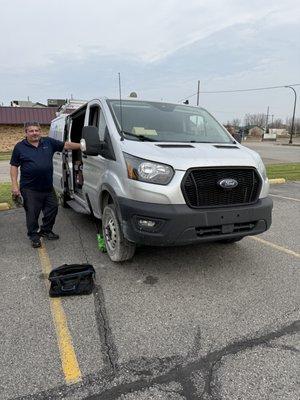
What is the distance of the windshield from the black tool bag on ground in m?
1.67

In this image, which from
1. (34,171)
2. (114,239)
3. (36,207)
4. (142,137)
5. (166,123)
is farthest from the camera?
(36,207)

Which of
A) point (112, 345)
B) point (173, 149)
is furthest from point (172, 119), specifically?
point (112, 345)

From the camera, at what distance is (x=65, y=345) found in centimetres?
312

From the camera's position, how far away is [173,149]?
4.32 m

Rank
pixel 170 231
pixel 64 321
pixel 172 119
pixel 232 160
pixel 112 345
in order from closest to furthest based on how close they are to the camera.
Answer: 1. pixel 112 345
2. pixel 64 321
3. pixel 170 231
4. pixel 232 160
5. pixel 172 119

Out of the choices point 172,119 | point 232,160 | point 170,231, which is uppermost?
point 172,119

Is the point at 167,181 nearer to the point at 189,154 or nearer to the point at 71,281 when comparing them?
the point at 189,154

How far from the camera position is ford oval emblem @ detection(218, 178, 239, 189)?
4.12 meters

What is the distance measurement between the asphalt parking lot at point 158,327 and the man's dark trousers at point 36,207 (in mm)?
425


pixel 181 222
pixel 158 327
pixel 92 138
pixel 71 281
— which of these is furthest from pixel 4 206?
pixel 158 327

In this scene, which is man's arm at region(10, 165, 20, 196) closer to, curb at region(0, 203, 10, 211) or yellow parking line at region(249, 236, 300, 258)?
curb at region(0, 203, 10, 211)

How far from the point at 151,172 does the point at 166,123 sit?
4.54 feet

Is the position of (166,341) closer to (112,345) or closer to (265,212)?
(112,345)

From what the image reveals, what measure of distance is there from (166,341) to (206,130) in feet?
10.4
